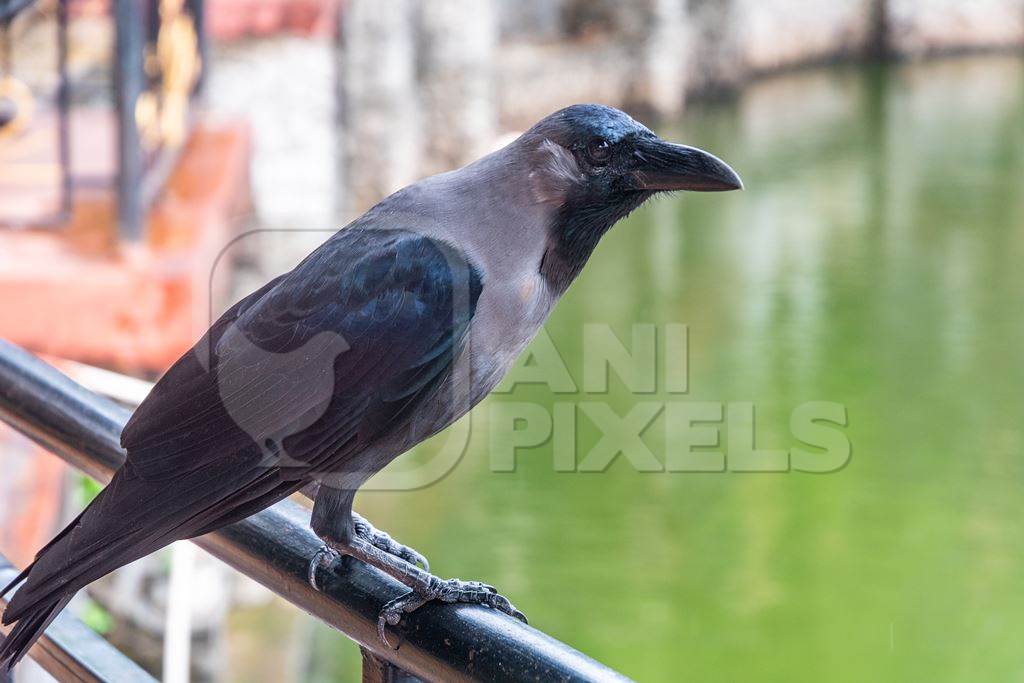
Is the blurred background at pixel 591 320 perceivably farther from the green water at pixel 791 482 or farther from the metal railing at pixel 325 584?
the metal railing at pixel 325 584

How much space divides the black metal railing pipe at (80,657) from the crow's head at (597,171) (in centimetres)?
67

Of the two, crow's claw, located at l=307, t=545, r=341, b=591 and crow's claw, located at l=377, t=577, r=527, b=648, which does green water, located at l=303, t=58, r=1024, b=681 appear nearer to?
crow's claw, located at l=377, t=577, r=527, b=648

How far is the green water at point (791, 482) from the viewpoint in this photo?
16.8 ft

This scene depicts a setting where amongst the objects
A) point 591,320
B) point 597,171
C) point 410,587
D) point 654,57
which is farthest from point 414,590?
point 654,57

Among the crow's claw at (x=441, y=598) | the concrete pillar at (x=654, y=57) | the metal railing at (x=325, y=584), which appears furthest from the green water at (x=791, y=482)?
the metal railing at (x=325, y=584)

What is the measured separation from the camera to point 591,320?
7480 mm

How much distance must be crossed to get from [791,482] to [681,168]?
17.1 feet

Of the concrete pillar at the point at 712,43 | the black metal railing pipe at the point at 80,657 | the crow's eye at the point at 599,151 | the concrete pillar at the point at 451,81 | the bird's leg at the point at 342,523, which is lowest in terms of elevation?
the black metal railing pipe at the point at 80,657

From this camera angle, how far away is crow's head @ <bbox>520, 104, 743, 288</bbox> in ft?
4.59

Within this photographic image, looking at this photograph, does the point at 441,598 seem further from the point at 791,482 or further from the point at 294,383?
the point at 791,482

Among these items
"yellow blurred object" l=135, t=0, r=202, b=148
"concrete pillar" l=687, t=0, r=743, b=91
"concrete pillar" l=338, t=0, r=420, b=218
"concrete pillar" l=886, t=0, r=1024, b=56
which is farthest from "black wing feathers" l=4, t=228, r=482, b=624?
"concrete pillar" l=886, t=0, r=1024, b=56

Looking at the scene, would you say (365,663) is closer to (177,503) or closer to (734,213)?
(177,503)

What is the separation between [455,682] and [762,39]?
1401 centimetres

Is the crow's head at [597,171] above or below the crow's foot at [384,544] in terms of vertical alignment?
above
